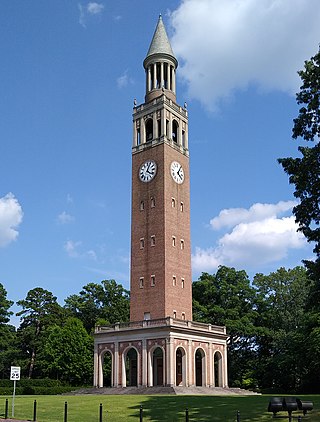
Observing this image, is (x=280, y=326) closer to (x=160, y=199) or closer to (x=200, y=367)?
(x=200, y=367)

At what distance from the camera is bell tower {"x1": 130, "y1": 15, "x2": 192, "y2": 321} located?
61.8 meters

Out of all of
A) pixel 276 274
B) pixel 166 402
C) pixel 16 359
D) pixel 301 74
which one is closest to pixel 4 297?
pixel 16 359

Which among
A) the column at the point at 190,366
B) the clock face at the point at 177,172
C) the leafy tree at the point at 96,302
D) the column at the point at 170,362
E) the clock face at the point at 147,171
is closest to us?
the column at the point at 170,362

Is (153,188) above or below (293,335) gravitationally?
above

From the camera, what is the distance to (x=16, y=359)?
83.9 metres

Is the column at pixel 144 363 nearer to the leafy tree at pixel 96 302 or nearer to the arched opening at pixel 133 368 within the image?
the arched opening at pixel 133 368

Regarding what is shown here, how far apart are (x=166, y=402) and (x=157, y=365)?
2467 centimetres

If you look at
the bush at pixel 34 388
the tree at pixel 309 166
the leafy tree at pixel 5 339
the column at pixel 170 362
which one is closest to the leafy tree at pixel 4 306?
the leafy tree at pixel 5 339

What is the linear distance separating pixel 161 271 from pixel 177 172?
13.0 m

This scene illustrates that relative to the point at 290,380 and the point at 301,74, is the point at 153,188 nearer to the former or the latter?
the point at 290,380

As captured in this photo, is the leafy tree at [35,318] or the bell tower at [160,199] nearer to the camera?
the bell tower at [160,199]

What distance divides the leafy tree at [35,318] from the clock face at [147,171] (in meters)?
32.5

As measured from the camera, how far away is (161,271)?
201 feet

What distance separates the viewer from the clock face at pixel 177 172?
66500 millimetres
